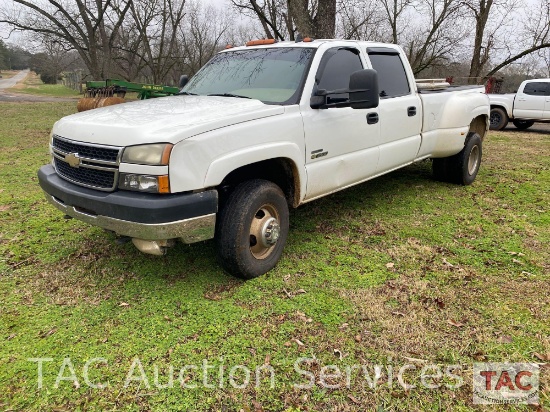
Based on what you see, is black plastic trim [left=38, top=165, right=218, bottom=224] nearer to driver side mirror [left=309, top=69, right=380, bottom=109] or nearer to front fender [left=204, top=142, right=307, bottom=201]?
front fender [left=204, top=142, right=307, bottom=201]

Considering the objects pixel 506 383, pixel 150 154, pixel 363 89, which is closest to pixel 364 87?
pixel 363 89

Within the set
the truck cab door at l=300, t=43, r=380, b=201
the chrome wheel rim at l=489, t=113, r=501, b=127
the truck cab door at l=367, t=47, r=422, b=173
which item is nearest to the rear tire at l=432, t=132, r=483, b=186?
the truck cab door at l=367, t=47, r=422, b=173

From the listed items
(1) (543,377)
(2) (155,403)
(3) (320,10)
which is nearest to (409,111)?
(1) (543,377)

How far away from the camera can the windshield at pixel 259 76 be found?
3.68m

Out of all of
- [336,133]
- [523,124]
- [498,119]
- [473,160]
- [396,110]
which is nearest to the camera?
[336,133]

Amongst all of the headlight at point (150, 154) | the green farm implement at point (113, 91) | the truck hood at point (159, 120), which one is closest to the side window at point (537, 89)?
the green farm implement at point (113, 91)

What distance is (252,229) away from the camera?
11.1 ft

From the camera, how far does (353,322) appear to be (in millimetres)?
2895

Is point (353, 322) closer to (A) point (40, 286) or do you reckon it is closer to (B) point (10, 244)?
(A) point (40, 286)

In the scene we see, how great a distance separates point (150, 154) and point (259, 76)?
1.70 m

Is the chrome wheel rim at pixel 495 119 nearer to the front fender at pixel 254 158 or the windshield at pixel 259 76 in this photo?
the windshield at pixel 259 76

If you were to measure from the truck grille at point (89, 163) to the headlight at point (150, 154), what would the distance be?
0.39 ft

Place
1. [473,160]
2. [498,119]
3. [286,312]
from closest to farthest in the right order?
[286,312], [473,160], [498,119]

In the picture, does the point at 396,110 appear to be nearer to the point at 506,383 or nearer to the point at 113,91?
the point at 506,383
